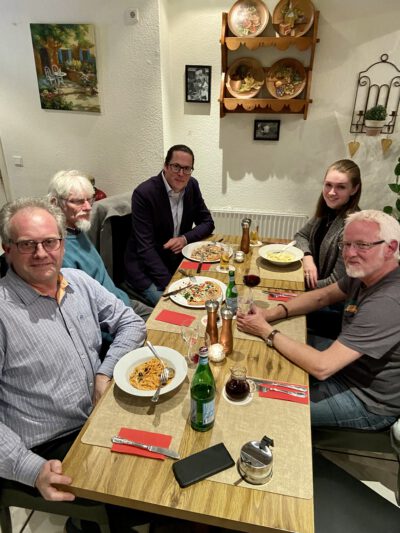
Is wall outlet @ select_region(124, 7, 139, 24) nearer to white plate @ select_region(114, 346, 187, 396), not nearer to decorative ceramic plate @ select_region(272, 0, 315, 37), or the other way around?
decorative ceramic plate @ select_region(272, 0, 315, 37)

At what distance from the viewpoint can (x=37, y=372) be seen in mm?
1262

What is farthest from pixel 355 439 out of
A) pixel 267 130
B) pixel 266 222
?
pixel 267 130

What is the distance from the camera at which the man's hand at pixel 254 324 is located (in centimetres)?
152

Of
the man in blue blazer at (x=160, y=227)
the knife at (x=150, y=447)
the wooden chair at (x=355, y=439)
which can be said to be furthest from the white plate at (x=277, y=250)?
Result: the knife at (x=150, y=447)

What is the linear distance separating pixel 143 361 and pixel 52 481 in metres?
0.48

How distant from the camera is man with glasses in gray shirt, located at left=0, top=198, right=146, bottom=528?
1229 millimetres

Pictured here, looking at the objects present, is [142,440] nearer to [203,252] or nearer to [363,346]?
[363,346]

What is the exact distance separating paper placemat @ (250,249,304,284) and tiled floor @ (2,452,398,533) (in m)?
0.97

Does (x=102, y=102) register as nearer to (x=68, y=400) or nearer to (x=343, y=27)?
(x=343, y=27)

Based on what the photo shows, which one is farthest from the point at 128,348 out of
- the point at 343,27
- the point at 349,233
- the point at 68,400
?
the point at 343,27

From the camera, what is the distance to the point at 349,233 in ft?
5.03

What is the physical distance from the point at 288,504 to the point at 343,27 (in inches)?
137

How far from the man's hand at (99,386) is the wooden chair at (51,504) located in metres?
0.33

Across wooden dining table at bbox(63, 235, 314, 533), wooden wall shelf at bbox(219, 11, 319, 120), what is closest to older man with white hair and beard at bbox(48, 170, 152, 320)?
wooden dining table at bbox(63, 235, 314, 533)
